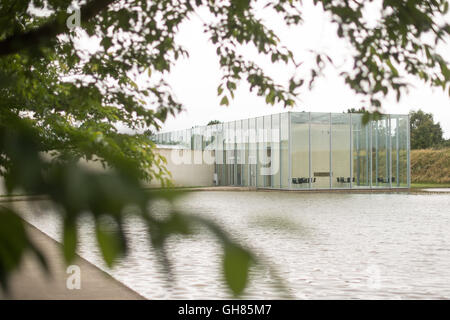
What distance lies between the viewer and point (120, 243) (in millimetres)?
644

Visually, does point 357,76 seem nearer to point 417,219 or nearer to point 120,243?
point 120,243

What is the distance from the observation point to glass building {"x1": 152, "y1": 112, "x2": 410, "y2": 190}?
38750mm

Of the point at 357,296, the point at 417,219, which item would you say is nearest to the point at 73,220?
the point at 357,296

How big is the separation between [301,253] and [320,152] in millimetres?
36177

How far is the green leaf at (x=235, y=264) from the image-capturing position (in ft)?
2.08

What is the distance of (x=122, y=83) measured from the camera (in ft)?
24.2

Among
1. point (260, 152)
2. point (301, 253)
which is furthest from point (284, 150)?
point (301, 253)

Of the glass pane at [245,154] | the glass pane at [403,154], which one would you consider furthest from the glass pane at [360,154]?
the glass pane at [245,154]

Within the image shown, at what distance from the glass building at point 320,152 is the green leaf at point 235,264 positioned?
123ft

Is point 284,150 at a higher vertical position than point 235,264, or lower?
higher

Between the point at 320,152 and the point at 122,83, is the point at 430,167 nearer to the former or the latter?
the point at 320,152

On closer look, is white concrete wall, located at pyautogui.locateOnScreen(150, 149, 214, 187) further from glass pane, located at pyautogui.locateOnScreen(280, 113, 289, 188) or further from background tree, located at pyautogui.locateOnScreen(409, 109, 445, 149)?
background tree, located at pyautogui.locateOnScreen(409, 109, 445, 149)

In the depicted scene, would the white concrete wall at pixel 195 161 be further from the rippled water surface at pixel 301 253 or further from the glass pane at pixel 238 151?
the rippled water surface at pixel 301 253
